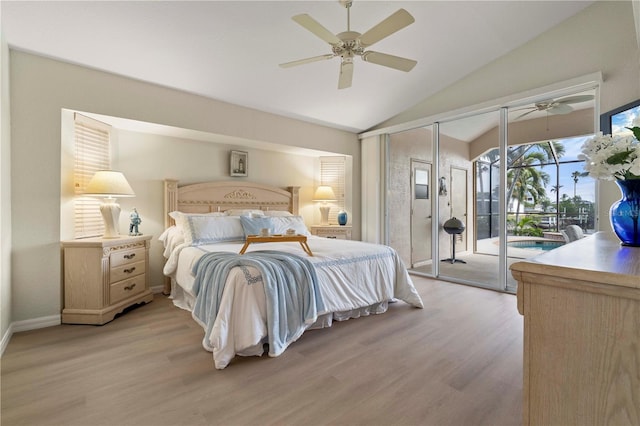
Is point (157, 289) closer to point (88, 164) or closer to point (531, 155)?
point (88, 164)

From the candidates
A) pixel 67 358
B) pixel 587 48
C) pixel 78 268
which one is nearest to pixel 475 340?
pixel 67 358

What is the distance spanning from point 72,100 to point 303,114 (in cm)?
276

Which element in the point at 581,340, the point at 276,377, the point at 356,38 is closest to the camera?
the point at 581,340

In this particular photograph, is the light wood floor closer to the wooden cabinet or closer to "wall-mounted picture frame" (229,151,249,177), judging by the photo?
the wooden cabinet

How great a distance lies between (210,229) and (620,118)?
411 cm

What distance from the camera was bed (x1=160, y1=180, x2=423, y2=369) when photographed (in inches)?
88.4

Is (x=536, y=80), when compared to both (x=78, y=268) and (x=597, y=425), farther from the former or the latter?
(x=78, y=268)

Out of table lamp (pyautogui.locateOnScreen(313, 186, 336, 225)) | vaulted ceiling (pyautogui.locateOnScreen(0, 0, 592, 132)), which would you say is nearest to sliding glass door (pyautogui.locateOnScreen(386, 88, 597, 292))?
vaulted ceiling (pyautogui.locateOnScreen(0, 0, 592, 132))

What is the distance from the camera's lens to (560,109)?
12.0 feet

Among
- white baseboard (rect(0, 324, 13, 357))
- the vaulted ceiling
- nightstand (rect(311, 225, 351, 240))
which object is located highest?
the vaulted ceiling

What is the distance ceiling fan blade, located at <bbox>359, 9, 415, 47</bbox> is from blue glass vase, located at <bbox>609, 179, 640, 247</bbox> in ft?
5.60

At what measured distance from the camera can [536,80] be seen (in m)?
3.79

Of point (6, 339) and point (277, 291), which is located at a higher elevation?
point (277, 291)

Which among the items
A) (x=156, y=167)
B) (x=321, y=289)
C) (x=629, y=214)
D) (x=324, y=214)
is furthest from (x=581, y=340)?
(x=324, y=214)
